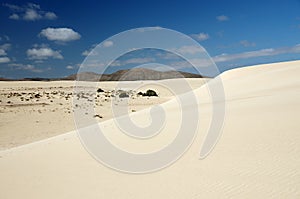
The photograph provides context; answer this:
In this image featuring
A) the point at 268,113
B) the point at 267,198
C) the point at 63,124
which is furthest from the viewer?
the point at 63,124

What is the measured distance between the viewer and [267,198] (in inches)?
155

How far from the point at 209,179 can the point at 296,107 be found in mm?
5348

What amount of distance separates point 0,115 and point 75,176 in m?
15.5

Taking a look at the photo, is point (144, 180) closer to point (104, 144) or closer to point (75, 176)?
point (75, 176)

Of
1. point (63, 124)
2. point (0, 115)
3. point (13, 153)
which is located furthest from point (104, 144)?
point (0, 115)

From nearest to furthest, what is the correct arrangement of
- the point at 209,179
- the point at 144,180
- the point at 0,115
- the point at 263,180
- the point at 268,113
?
the point at 263,180 → the point at 209,179 → the point at 144,180 → the point at 268,113 → the point at 0,115

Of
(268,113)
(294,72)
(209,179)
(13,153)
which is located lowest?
(13,153)

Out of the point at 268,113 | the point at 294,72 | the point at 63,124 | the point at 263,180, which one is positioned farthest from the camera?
the point at 294,72

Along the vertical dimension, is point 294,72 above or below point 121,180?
above

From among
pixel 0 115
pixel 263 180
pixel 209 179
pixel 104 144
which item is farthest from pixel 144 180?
pixel 0 115

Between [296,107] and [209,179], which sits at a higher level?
[296,107]

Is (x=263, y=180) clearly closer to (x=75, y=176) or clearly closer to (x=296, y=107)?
(x=75, y=176)

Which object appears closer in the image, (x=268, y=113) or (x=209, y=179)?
(x=209, y=179)

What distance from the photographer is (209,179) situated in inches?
192
